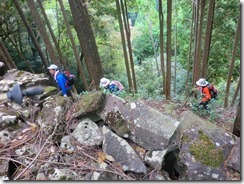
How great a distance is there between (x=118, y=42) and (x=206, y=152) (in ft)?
34.1

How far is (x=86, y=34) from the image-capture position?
6055 millimetres

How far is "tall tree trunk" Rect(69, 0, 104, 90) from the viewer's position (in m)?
5.82

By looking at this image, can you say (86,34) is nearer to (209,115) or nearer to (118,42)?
(209,115)

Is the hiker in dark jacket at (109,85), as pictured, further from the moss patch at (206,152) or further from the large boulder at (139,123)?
the moss patch at (206,152)

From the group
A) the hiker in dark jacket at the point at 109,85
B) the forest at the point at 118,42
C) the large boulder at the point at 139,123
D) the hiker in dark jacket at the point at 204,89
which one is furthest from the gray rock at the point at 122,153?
the hiker in dark jacket at the point at 204,89

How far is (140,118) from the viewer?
10.2 ft

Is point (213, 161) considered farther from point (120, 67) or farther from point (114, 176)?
point (120, 67)

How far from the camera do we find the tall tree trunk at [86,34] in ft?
Answer: 19.1

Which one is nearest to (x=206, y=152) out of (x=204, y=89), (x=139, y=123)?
(x=139, y=123)

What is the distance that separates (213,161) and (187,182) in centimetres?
41

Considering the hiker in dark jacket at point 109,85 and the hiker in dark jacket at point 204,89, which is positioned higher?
the hiker in dark jacket at point 109,85

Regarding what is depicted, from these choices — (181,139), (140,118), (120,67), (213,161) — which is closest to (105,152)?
(140,118)

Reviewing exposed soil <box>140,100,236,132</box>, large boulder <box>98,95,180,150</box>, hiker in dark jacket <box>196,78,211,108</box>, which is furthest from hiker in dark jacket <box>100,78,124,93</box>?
hiker in dark jacket <box>196,78,211,108</box>

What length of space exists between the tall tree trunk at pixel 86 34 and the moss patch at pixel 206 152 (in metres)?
4.06
